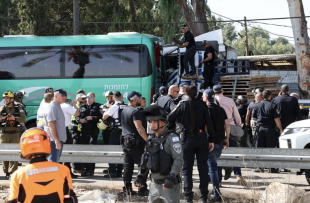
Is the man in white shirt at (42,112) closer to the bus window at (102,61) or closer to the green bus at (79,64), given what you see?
the green bus at (79,64)

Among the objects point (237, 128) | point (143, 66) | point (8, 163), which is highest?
point (143, 66)

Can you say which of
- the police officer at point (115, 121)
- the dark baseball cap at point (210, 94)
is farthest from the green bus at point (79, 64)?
the dark baseball cap at point (210, 94)

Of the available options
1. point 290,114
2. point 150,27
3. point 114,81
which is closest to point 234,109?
point 290,114

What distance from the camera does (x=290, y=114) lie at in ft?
36.0

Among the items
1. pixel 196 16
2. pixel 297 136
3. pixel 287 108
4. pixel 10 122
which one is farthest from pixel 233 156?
pixel 196 16

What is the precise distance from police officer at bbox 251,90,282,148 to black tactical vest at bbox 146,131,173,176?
5.01m

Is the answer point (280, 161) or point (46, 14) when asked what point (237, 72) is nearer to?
point (280, 161)

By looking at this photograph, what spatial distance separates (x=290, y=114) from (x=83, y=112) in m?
4.39

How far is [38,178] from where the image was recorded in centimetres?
375

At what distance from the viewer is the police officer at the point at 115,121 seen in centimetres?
995

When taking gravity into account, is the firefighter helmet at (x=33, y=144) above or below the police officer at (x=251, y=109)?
above

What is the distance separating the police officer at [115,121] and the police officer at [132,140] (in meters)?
1.65

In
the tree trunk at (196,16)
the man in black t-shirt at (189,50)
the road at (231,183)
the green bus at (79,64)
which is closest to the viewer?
the road at (231,183)

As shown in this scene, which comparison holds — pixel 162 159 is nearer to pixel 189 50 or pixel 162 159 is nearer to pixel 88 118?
pixel 88 118
